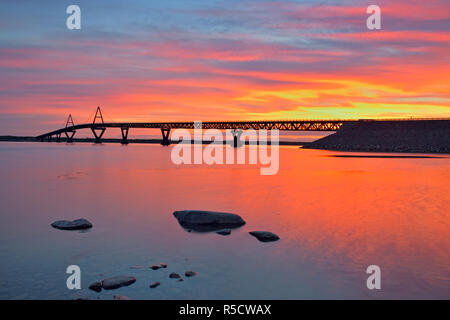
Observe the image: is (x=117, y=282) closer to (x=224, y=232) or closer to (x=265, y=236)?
(x=224, y=232)

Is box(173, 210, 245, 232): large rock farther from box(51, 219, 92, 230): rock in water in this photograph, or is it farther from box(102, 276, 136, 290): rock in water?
box(102, 276, 136, 290): rock in water

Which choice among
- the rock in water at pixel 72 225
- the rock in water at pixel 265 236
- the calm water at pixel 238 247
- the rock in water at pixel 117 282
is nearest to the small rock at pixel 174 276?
the calm water at pixel 238 247

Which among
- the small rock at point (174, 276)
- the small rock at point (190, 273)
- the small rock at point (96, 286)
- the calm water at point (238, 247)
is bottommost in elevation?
the calm water at point (238, 247)

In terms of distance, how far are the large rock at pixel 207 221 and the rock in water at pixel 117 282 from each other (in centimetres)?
797

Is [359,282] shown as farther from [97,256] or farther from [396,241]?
[97,256]

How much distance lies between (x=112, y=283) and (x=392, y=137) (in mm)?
165441

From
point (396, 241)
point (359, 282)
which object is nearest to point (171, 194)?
point (396, 241)

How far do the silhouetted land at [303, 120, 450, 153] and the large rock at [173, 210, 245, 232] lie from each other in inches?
5220

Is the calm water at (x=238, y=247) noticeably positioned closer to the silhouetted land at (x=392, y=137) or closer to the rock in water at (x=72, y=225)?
the rock in water at (x=72, y=225)

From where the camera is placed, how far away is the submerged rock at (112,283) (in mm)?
11399

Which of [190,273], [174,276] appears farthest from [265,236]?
[174,276]

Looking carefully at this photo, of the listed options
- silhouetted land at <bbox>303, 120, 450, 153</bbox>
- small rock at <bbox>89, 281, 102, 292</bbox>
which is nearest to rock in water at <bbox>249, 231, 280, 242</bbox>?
small rock at <bbox>89, 281, 102, 292</bbox>

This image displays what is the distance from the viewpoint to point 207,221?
20.6 meters
